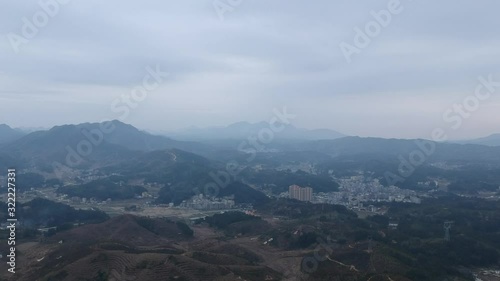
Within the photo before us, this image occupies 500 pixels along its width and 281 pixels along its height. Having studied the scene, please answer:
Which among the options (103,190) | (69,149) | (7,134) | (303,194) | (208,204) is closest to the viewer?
(208,204)

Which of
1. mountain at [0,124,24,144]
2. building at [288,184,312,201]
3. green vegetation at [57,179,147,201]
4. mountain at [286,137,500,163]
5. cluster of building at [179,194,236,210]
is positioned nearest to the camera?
cluster of building at [179,194,236,210]

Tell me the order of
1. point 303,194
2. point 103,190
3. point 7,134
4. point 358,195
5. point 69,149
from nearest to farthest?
point 303,194, point 103,190, point 358,195, point 69,149, point 7,134

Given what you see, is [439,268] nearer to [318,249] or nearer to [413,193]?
[318,249]

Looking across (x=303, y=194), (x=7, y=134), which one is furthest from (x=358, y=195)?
(x=7, y=134)

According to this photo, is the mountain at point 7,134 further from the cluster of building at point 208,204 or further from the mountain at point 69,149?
the cluster of building at point 208,204

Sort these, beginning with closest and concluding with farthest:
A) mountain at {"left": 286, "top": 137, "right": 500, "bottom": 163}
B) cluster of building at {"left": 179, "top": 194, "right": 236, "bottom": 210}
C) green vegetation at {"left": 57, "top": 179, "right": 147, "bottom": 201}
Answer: cluster of building at {"left": 179, "top": 194, "right": 236, "bottom": 210} < green vegetation at {"left": 57, "top": 179, "right": 147, "bottom": 201} < mountain at {"left": 286, "top": 137, "right": 500, "bottom": 163}

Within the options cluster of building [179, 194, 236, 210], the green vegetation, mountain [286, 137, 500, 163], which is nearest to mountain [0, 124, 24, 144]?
mountain [286, 137, 500, 163]

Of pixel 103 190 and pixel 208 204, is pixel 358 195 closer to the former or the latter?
pixel 208 204

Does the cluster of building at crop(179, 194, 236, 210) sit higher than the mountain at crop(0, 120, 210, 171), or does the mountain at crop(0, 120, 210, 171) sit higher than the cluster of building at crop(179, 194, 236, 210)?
the mountain at crop(0, 120, 210, 171)

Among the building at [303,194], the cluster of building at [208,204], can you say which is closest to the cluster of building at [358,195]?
the building at [303,194]

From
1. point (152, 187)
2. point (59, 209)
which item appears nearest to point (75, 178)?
point (152, 187)

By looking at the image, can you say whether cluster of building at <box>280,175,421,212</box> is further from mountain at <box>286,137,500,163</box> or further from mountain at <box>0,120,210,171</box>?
mountain at <box>286,137,500,163</box>
